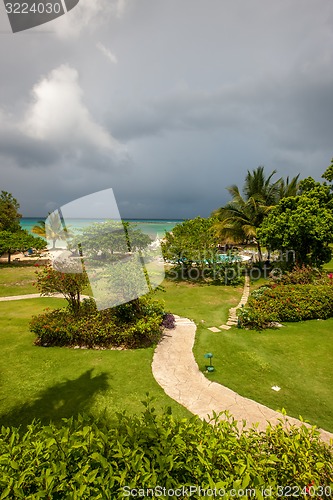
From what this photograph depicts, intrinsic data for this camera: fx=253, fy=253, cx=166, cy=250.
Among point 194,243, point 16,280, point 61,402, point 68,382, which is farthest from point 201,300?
point 16,280

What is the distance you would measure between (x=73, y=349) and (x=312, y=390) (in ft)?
25.3

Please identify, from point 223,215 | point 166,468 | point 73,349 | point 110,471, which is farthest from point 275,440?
point 223,215

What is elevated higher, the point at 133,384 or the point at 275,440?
the point at 275,440

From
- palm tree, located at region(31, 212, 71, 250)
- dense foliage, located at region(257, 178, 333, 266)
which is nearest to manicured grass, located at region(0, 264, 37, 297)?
dense foliage, located at region(257, 178, 333, 266)

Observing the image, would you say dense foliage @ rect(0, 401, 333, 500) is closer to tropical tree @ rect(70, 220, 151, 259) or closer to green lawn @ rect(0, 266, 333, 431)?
green lawn @ rect(0, 266, 333, 431)

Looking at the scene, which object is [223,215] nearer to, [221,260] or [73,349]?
→ [221,260]

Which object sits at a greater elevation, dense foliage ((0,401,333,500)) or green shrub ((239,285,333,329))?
dense foliage ((0,401,333,500))

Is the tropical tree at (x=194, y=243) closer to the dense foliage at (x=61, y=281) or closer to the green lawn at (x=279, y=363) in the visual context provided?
the green lawn at (x=279, y=363)

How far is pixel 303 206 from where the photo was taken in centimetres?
1623

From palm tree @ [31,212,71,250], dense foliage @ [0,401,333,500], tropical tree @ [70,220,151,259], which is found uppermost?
palm tree @ [31,212,71,250]

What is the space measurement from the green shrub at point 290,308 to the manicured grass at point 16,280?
14.7 meters

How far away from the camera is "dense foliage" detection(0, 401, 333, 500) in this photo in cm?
212

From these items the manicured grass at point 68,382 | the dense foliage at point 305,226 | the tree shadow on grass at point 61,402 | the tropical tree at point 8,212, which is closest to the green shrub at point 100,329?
the manicured grass at point 68,382

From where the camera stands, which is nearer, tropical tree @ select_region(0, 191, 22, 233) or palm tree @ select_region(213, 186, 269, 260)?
palm tree @ select_region(213, 186, 269, 260)
